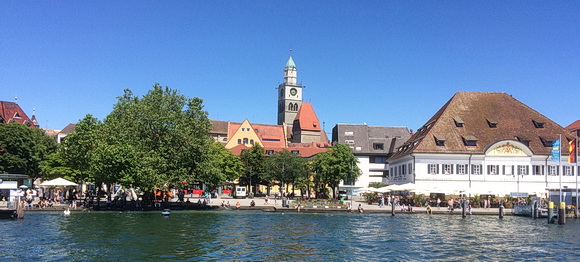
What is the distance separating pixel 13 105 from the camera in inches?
4705

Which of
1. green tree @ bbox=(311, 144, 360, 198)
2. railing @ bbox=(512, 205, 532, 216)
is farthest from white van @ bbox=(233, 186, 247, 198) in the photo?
railing @ bbox=(512, 205, 532, 216)

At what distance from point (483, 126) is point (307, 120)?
87695 millimetres

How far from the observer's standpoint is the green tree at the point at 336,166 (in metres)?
90.4

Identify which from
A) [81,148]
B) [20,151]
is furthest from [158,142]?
[20,151]

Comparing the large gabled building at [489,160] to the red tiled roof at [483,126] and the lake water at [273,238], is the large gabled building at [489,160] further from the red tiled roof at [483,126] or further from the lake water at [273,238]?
the lake water at [273,238]

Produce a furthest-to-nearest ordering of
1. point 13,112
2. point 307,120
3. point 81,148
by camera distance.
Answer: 1. point 307,120
2. point 13,112
3. point 81,148


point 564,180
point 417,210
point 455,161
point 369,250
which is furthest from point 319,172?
point 369,250

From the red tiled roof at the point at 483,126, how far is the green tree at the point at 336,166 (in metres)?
9.90

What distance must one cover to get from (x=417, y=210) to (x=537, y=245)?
→ 27.3 metres

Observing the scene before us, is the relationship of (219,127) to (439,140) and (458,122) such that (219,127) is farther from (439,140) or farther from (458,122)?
(439,140)

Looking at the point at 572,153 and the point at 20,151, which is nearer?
the point at 572,153

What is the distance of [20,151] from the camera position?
80.9 m

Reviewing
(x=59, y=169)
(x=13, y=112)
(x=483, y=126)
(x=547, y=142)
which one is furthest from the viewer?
(x=13, y=112)

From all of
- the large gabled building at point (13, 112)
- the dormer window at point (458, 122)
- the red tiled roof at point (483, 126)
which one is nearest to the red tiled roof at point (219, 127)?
the large gabled building at point (13, 112)
